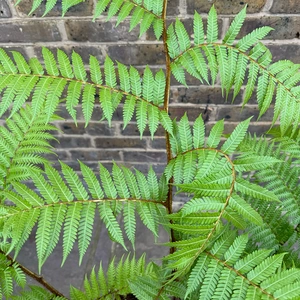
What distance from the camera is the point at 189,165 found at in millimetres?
809

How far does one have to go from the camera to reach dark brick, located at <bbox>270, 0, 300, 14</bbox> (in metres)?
1.25

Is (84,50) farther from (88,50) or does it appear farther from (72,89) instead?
(72,89)

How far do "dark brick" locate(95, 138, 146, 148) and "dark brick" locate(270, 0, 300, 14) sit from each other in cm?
89

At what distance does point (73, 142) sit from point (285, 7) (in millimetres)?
1188

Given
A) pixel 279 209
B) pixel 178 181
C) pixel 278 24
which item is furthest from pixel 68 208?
pixel 278 24

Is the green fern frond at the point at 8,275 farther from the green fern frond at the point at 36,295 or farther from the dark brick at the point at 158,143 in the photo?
the dark brick at the point at 158,143

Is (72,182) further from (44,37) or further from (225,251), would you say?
(44,37)

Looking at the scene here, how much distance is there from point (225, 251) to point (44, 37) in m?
1.11

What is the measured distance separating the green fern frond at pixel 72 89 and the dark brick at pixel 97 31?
57cm

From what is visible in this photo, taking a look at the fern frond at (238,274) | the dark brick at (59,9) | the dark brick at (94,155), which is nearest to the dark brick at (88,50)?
the dark brick at (59,9)

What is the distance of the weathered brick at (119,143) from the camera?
1.83 metres

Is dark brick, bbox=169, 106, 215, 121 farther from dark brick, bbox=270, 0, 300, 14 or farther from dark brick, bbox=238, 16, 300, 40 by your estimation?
dark brick, bbox=270, 0, 300, 14

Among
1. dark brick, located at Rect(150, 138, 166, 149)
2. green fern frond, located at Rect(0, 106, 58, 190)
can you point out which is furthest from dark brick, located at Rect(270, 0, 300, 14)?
green fern frond, located at Rect(0, 106, 58, 190)

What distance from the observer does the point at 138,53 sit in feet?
4.71
